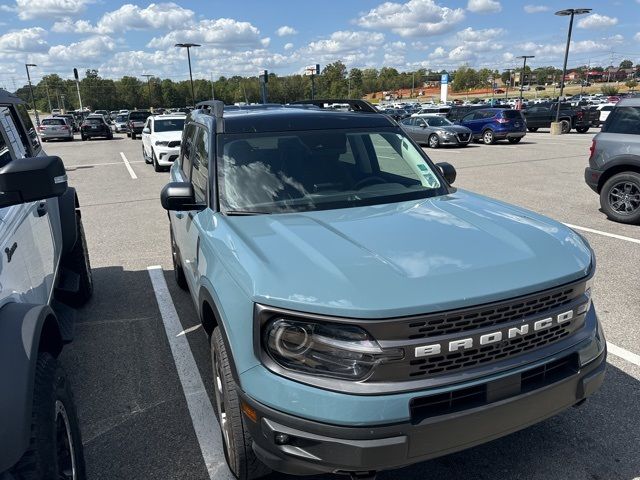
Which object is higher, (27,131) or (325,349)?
(27,131)

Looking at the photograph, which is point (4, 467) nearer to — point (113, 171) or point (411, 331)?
point (411, 331)

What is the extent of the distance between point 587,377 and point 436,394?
86 cm

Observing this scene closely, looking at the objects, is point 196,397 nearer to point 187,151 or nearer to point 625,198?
point 187,151

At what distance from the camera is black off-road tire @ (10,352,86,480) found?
71.4 inches

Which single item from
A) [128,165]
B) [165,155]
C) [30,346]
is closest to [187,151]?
[30,346]

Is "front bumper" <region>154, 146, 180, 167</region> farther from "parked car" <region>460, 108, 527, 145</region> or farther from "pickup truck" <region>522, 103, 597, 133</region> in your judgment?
"pickup truck" <region>522, 103, 597, 133</region>

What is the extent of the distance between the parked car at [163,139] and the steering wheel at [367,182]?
12393 mm

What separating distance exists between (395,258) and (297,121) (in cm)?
181

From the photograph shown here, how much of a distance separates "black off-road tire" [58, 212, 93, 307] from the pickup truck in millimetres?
30131

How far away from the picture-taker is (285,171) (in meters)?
3.39

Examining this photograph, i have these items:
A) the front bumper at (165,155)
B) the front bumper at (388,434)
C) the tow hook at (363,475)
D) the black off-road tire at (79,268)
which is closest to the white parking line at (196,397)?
the black off-road tire at (79,268)

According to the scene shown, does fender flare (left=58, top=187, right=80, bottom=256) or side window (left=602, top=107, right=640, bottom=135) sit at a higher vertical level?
side window (left=602, top=107, right=640, bottom=135)

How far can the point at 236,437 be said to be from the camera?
2.35 meters

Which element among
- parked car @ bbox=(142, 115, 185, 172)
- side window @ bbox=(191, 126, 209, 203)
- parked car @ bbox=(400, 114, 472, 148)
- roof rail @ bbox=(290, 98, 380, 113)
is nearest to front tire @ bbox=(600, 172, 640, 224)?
roof rail @ bbox=(290, 98, 380, 113)
